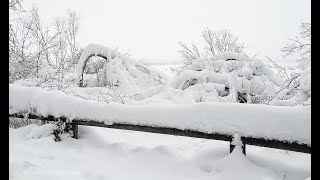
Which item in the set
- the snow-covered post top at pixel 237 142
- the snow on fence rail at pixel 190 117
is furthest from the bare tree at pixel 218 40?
the snow-covered post top at pixel 237 142

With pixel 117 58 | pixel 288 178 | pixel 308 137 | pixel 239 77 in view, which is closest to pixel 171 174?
pixel 288 178

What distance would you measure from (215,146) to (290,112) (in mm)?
1402

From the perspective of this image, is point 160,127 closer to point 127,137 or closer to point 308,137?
point 127,137

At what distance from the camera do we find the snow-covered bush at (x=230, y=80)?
27.2 ft

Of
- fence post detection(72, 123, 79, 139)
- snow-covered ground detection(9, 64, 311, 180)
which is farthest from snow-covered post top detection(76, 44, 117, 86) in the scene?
fence post detection(72, 123, 79, 139)

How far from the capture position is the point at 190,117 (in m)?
3.71

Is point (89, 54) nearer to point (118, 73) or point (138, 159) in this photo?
point (118, 73)

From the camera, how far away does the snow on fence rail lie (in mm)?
3107

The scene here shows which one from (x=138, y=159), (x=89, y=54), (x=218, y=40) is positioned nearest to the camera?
(x=138, y=159)

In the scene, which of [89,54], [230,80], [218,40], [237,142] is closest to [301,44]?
[230,80]

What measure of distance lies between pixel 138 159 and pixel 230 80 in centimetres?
536

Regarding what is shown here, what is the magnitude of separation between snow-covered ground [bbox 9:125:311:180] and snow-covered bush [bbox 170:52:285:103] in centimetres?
364
